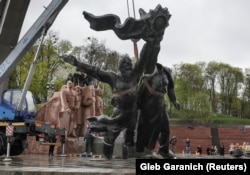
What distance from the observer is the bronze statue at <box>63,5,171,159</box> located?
1053 centimetres

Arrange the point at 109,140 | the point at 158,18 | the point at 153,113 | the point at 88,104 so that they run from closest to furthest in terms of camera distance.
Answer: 1. the point at 158,18
2. the point at 153,113
3. the point at 109,140
4. the point at 88,104

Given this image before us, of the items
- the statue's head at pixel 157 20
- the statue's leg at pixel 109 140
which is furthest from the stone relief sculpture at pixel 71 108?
the statue's head at pixel 157 20

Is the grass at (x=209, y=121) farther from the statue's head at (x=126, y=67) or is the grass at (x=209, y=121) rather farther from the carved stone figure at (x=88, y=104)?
the statue's head at (x=126, y=67)

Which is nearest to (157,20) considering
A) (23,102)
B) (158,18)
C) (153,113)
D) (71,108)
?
(158,18)

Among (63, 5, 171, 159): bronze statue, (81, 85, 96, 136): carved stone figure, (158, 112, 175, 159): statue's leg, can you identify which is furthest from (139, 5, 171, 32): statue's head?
(81, 85, 96, 136): carved stone figure

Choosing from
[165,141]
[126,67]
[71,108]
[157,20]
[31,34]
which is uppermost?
[31,34]

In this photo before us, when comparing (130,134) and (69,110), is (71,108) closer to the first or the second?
(69,110)

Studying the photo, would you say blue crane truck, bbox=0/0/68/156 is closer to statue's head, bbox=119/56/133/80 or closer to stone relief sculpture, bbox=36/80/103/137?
statue's head, bbox=119/56/133/80

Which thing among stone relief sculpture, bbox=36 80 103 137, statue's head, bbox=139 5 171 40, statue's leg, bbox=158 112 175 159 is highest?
statue's head, bbox=139 5 171 40

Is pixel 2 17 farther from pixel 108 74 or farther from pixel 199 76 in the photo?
pixel 199 76

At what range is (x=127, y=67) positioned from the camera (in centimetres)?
1120

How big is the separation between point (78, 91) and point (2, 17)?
6535 millimetres

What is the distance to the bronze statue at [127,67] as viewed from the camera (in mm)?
10531

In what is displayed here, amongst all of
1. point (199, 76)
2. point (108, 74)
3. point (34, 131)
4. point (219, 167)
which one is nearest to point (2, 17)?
point (34, 131)
